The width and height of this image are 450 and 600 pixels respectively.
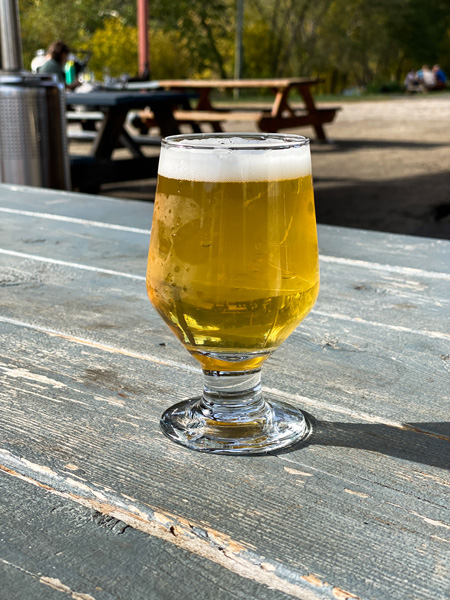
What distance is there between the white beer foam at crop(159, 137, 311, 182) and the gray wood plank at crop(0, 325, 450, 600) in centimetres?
23

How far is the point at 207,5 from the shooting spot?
2783 cm

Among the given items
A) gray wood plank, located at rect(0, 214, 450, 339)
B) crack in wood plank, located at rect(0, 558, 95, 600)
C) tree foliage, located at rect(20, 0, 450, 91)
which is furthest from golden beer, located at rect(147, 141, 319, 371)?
tree foliage, located at rect(20, 0, 450, 91)

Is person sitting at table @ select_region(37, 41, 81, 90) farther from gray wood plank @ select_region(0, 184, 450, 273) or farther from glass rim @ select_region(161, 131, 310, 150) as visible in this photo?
→ glass rim @ select_region(161, 131, 310, 150)

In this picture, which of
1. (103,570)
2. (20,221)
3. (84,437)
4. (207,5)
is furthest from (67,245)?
(207,5)

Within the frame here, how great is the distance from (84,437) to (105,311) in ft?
1.24

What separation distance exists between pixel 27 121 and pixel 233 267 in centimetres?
434

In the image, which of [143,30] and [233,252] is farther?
[143,30]

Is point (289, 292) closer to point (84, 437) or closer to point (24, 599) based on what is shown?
point (84, 437)

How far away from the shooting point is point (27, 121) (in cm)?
462

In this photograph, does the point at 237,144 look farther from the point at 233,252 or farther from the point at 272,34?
the point at 272,34

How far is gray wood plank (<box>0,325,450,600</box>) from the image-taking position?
465mm

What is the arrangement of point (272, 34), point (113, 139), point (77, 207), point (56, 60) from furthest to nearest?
point (272, 34)
point (56, 60)
point (113, 139)
point (77, 207)

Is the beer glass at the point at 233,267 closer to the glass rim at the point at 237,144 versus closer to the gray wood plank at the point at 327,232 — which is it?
the glass rim at the point at 237,144

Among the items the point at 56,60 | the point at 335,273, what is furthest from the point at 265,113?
the point at 335,273
